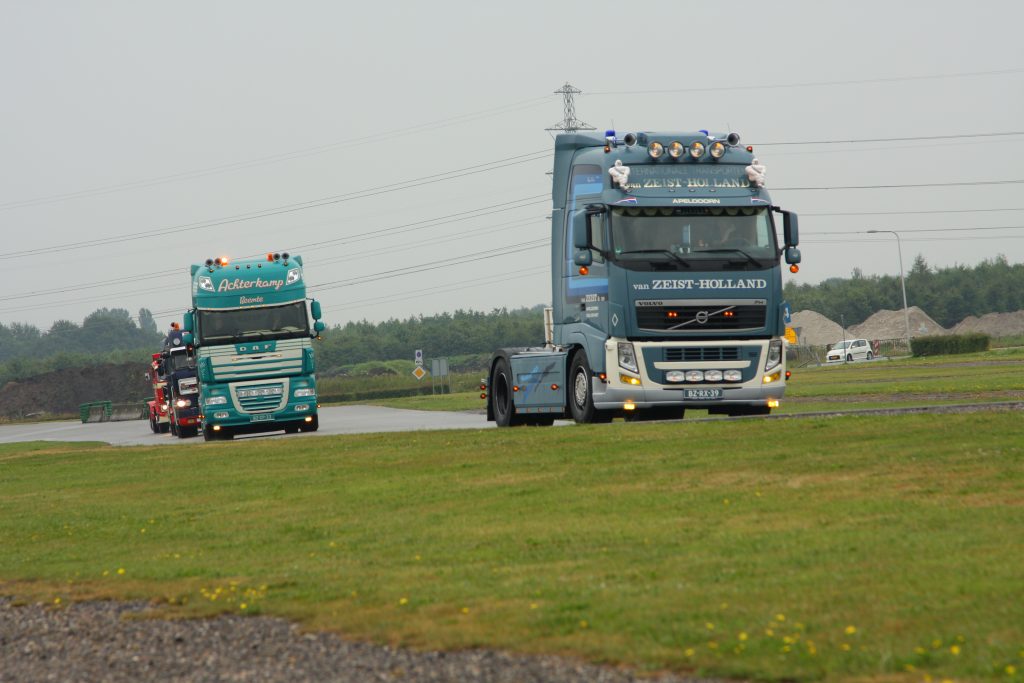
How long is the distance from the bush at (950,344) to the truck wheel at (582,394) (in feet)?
201

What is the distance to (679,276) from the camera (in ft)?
72.6

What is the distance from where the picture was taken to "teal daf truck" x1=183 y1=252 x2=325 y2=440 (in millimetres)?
33688

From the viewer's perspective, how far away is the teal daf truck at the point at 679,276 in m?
22.1

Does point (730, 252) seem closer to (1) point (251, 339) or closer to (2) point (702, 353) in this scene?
(2) point (702, 353)

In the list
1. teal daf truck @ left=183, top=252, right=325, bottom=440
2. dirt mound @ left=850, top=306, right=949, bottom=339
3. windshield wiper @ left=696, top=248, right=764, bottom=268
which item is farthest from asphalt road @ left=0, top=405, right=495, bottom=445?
dirt mound @ left=850, top=306, right=949, bottom=339

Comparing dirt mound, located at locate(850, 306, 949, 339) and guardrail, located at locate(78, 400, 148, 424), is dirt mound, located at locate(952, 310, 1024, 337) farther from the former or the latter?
guardrail, located at locate(78, 400, 148, 424)

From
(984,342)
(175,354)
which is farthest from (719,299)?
(984,342)

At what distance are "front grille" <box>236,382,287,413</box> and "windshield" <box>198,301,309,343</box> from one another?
4.55ft

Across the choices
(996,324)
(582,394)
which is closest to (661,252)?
(582,394)

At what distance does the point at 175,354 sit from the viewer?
4628 cm

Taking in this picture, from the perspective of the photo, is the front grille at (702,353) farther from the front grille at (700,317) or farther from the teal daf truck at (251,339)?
the teal daf truck at (251,339)

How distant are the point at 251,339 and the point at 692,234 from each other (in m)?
15.3

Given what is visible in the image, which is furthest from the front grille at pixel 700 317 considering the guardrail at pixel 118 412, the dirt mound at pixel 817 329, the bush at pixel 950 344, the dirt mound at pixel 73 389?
the dirt mound at pixel 817 329

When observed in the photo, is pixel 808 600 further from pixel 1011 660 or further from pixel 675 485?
pixel 675 485
